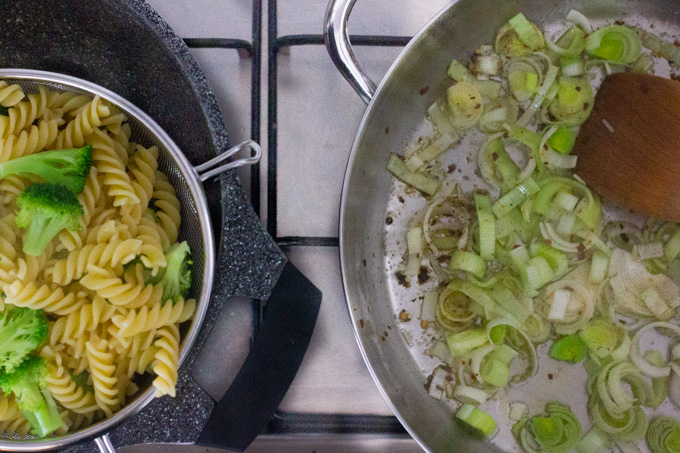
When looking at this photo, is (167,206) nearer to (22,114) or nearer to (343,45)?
(22,114)

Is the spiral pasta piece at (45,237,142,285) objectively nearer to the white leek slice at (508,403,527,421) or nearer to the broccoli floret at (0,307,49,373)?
the broccoli floret at (0,307,49,373)

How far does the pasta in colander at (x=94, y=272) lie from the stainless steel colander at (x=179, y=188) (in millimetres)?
20

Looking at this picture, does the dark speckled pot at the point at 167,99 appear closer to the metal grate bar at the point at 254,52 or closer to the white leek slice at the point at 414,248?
the metal grate bar at the point at 254,52

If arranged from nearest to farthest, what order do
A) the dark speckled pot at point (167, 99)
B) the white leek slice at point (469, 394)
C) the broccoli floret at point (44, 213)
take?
the broccoli floret at point (44, 213) → the dark speckled pot at point (167, 99) → the white leek slice at point (469, 394)

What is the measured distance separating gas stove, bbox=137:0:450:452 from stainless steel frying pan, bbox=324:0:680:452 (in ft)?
0.15

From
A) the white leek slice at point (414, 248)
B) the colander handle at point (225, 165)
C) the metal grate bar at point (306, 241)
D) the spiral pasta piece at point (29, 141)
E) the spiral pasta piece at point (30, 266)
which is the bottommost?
the white leek slice at point (414, 248)

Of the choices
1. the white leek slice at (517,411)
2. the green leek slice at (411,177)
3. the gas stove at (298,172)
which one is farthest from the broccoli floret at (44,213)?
the white leek slice at (517,411)

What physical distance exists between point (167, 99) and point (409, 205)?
0.47m

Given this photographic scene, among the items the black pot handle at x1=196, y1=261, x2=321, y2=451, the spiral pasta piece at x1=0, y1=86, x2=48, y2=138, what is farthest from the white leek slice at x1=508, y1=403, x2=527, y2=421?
the spiral pasta piece at x1=0, y1=86, x2=48, y2=138

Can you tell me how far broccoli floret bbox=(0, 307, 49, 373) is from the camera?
0.66 m

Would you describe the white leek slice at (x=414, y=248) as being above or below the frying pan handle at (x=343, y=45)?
below

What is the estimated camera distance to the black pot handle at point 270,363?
0.78m

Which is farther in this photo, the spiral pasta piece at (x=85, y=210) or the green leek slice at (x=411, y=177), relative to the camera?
the green leek slice at (x=411, y=177)

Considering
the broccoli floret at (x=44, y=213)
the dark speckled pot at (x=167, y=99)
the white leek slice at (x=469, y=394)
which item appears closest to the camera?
the broccoli floret at (x=44, y=213)
